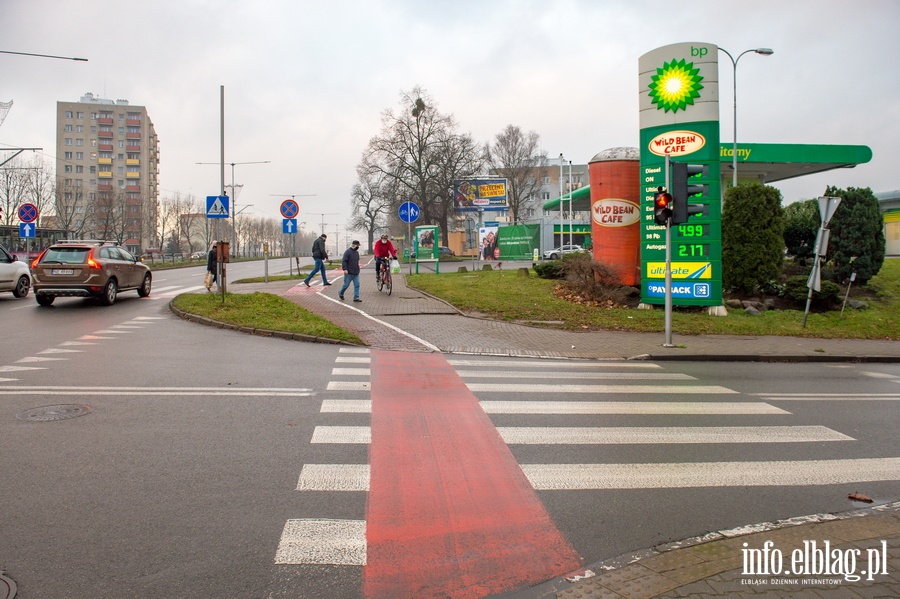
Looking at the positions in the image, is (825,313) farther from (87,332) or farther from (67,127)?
(67,127)

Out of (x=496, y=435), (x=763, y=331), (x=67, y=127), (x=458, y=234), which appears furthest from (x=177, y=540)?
(x=67, y=127)

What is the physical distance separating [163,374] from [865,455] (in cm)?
819

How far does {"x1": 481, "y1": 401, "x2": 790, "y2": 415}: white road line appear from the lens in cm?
707

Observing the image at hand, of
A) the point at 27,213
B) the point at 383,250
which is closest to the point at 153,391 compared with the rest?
the point at 383,250

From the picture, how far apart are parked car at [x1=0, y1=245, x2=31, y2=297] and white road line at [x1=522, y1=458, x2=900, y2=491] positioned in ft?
64.3

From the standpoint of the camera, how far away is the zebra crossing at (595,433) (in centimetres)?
462

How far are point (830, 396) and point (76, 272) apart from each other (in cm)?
1695

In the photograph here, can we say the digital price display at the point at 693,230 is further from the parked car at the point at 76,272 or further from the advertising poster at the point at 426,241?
the advertising poster at the point at 426,241

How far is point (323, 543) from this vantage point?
3.77 metres

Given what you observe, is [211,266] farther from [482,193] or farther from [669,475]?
[482,193]

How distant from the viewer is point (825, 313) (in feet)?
56.7

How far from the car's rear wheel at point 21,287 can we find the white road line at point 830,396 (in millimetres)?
20678

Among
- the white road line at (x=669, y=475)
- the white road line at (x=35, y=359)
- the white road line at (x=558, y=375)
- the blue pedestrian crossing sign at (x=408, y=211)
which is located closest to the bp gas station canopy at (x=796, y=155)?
the blue pedestrian crossing sign at (x=408, y=211)

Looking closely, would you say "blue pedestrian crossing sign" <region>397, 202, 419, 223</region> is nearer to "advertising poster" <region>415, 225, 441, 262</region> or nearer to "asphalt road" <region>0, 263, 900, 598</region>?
"advertising poster" <region>415, 225, 441, 262</region>
